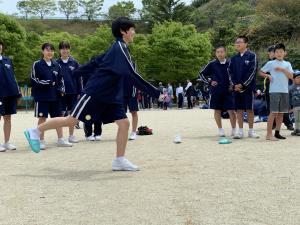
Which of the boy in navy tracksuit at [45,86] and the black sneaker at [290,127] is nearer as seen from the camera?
the boy in navy tracksuit at [45,86]

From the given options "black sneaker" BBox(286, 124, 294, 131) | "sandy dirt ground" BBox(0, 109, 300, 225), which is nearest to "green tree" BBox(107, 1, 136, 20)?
"black sneaker" BBox(286, 124, 294, 131)

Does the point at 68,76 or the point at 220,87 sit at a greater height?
the point at 68,76

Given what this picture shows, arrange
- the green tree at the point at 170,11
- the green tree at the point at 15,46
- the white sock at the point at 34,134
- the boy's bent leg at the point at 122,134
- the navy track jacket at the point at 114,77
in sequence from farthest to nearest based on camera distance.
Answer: the green tree at the point at 170,11 < the green tree at the point at 15,46 < the white sock at the point at 34,134 < the boy's bent leg at the point at 122,134 < the navy track jacket at the point at 114,77

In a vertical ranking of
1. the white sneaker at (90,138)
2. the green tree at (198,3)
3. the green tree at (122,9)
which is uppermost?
the green tree at (198,3)

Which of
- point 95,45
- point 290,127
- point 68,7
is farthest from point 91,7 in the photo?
point 290,127

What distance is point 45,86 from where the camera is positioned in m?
8.91

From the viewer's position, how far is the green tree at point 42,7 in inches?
3989

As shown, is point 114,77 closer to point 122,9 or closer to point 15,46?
point 15,46

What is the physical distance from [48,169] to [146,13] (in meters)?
86.9

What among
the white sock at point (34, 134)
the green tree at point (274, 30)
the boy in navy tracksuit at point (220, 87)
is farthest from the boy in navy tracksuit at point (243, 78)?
the green tree at point (274, 30)

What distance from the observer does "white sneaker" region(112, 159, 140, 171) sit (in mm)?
6203

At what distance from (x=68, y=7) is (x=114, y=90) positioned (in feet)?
348

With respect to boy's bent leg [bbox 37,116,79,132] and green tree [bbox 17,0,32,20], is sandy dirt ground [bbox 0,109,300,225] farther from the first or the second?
green tree [bbox 17,0,32,20]

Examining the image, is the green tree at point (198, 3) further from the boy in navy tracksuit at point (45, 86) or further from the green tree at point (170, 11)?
the boy in navy tracksuit at point (45, 86)
